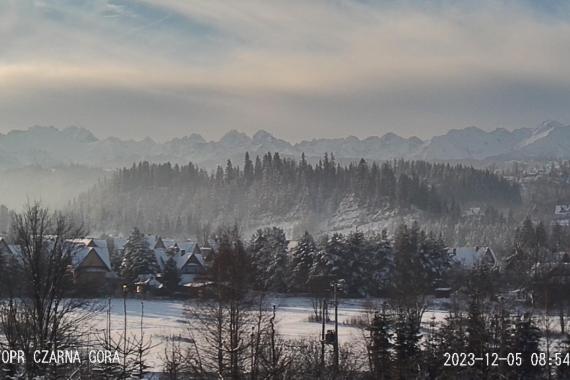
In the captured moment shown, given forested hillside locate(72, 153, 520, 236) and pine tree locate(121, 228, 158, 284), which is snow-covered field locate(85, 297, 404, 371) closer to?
pine tree locate(121, 228, 158, 284)

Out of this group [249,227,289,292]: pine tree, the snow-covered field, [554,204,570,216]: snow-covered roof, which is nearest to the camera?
the snow-covered field

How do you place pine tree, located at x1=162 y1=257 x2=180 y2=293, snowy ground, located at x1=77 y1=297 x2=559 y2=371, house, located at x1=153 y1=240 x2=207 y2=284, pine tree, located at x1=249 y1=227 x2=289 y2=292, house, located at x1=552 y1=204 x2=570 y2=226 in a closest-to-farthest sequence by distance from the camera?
snowy ground, located at x1=77 y1=297 x2=559 y2=371
pine tree, located at x1=162 y1=257 x2=180 y2=293
pine tree, located at x1=249 y1=227 x2=289 y2=292
house, located at x1=153 y1=240 x2=207 y2=284
house, located at x1=552 y1=204 x2=570 y2=226

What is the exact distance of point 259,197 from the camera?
140m

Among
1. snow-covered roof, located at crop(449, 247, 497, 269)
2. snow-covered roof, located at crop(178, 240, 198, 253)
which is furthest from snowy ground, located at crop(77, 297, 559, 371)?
snow-covered roof, located at crop(449, 247, 497, 269)

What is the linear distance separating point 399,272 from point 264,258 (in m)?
11.5

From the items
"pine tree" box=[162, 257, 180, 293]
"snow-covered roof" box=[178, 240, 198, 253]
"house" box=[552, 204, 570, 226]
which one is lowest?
"pine tree" box=[162, 257, 180, 293]

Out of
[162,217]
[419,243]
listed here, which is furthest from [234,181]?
[419,243]

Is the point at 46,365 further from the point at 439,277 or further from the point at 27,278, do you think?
the point at 439,277

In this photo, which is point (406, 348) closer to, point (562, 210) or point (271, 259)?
point (271, 259)

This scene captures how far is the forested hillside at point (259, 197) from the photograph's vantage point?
128 metres

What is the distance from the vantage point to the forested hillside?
12825 centimetres

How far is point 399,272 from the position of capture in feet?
190

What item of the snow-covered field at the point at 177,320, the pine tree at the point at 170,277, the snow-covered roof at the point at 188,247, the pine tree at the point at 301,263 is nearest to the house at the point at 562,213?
the snow-covered roof at the point at 188,247

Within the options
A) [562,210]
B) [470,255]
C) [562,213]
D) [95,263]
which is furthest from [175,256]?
[562,210]
